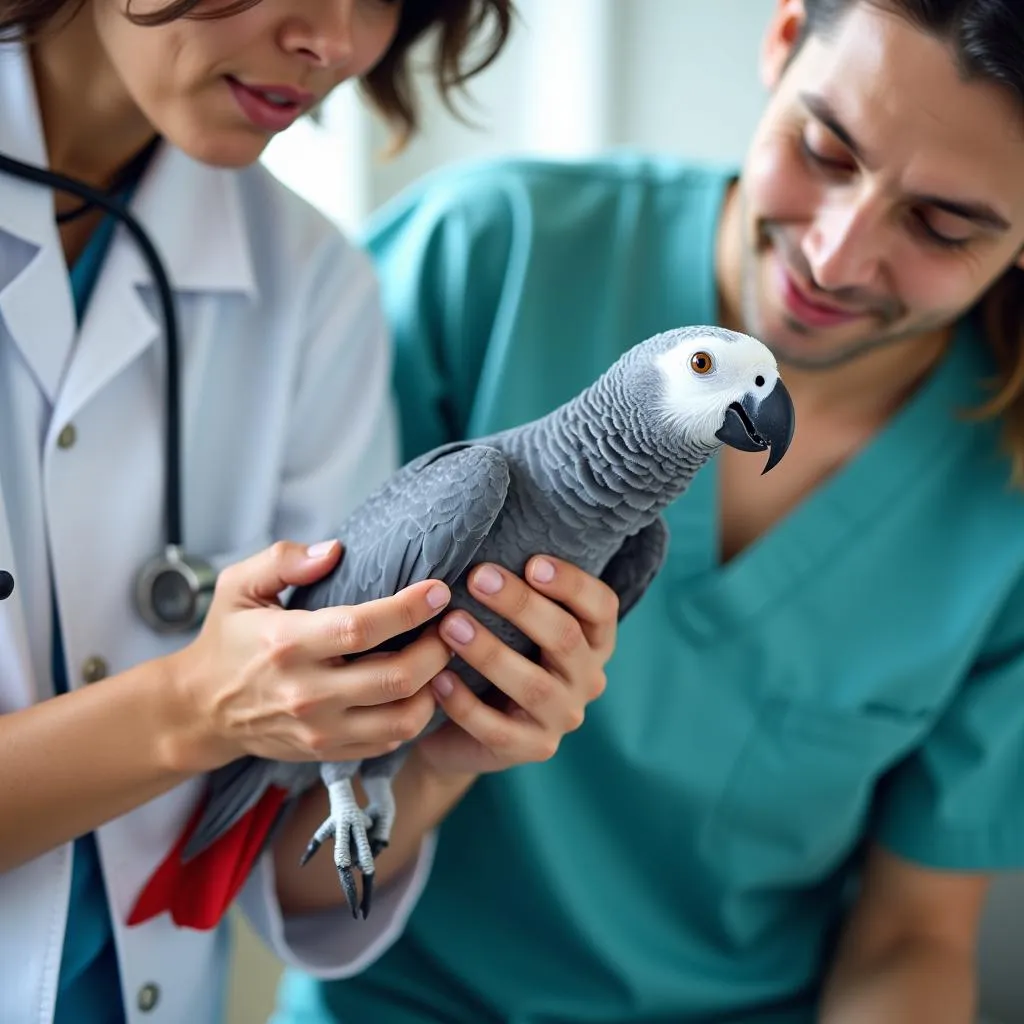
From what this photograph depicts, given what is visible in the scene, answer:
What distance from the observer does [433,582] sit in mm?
510

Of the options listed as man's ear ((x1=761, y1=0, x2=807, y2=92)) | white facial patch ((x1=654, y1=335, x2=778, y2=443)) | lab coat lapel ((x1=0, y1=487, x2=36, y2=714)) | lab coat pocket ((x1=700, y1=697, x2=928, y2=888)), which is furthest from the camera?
lab coat pocket ((x1=700, y1=697, x2=928, y2=888))

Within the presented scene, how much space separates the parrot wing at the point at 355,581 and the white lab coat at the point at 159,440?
0.03 m

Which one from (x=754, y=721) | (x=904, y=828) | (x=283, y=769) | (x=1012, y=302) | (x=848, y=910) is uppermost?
(x=1012, y=302)

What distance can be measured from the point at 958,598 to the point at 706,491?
0.85ft

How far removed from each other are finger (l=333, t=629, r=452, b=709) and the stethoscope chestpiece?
0.16 meters

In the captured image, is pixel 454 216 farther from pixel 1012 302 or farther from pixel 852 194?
pixel 1012 302

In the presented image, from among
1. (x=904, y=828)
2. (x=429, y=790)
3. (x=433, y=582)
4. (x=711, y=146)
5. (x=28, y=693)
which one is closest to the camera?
(x=433, y=582)

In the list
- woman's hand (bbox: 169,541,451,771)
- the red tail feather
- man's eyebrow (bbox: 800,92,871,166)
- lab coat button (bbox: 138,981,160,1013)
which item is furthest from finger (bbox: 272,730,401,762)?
man's eyebrow (bbox: 800,92,871,166)

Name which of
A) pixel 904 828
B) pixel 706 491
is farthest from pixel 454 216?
pixel 904 828

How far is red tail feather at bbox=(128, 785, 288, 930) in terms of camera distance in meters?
0.65

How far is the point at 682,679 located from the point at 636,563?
0.26m

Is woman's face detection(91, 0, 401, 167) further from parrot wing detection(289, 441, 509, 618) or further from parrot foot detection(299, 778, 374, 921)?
parrot foot detection(299, 778, 374, 921)

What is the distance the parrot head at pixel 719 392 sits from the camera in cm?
48

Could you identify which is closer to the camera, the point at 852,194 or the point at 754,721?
the point at 852,194
